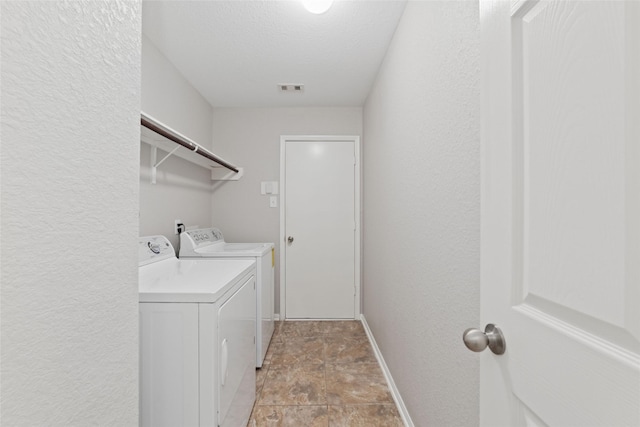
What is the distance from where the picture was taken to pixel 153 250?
180 centimetres

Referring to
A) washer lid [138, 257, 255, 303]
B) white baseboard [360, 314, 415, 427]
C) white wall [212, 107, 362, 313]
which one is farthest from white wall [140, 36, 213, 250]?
white baseboard [360, 314, 415, 427]

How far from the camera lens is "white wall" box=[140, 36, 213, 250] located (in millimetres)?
1906

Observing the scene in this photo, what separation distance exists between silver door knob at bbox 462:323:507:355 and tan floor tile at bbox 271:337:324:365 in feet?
6.11

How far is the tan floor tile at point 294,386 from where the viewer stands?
69.7 inches

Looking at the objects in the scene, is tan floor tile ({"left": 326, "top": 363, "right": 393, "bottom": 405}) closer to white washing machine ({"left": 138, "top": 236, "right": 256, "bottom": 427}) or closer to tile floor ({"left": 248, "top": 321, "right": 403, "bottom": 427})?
tile floor ({"left": 248, "top": 321, "right": 403, "bottom": 427})

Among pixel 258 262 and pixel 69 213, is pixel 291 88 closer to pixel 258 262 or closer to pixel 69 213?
pixel 258 262

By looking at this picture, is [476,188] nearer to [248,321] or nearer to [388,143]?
[388,143]

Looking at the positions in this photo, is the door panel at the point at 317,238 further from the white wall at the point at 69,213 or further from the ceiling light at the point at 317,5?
the white wall at the point at 69,213

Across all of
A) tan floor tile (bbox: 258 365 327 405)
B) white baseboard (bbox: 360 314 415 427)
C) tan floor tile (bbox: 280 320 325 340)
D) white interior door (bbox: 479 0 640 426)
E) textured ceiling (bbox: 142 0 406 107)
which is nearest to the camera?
white interior door (bbox: 479 0 640 426)

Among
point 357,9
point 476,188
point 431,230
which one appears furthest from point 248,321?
point 357,9

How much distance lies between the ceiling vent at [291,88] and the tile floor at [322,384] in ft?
7.66

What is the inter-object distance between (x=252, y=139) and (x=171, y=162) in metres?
1.05

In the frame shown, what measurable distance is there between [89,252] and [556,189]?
3.07 ft

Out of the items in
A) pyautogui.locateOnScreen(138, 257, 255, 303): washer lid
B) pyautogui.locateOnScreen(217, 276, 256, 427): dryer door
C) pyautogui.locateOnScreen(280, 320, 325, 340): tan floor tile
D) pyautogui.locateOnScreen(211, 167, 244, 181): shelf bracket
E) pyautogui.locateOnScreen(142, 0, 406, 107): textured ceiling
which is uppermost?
pyautogui.locateOnScreen(142, 0, 406, 107): textured ceiling
